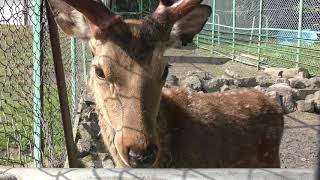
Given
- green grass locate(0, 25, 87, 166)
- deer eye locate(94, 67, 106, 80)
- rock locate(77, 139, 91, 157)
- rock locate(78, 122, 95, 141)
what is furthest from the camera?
rock locate(78, 122, 95, 141)

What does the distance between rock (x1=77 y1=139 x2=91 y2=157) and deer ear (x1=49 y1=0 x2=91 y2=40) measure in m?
2.27

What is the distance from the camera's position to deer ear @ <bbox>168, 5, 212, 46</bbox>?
4.49 meters

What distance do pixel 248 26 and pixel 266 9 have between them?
155 cm

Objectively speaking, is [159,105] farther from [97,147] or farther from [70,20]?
[97,147]

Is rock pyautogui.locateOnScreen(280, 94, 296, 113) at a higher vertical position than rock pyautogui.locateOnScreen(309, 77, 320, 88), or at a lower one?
lower

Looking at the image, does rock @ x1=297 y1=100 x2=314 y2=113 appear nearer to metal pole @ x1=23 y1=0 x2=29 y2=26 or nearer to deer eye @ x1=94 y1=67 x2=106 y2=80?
metal pole @ x1=23 y1=0 x2=29 y2=26

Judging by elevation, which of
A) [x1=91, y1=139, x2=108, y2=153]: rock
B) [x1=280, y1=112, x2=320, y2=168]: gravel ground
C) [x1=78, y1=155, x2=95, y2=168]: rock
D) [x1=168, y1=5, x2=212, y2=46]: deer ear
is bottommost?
[x1=280, y1=112, x2=320, y2=168]: gravel ground

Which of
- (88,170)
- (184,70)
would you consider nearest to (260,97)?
(88,170)

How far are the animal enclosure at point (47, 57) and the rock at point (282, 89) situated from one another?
10.3 ft

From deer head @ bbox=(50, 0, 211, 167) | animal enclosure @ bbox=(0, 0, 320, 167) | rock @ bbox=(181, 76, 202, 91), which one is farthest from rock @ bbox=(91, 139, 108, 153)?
rock @ bbox=(181, 76, 202, 91)

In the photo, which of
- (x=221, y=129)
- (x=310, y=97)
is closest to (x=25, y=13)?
(x=221, y=129)

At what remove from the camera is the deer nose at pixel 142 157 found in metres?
3.21

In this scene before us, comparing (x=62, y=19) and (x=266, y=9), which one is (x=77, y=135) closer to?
(x=62, y=19)

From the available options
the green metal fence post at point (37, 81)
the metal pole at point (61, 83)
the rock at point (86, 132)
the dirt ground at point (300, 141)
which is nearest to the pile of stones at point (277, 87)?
the dirt ground at point (300, 141)
